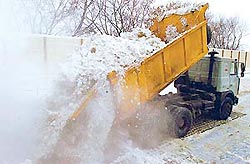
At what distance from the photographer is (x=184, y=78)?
10586mm

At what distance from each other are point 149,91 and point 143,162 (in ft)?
5.51

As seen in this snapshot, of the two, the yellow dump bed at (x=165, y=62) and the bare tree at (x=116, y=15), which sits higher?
the bare tree at (x=116, y=15)

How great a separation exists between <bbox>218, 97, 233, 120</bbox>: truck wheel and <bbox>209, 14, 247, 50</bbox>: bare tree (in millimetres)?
39790

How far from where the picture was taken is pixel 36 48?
37.4ft

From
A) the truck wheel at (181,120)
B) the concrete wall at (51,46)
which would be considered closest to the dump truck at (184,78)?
the truck wheel at (181,120)

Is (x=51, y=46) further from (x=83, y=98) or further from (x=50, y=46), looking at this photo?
(x=83, y=98)

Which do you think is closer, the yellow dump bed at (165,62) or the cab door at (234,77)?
the yellow dump bed at (165,62)

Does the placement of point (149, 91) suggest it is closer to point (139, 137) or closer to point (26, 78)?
point (139, 137)

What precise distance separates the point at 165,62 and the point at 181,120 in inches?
74.6

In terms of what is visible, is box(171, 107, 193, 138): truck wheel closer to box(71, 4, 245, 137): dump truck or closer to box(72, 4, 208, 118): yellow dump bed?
box(71, 4, 245, 137): dump truck

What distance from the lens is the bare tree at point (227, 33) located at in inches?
1964

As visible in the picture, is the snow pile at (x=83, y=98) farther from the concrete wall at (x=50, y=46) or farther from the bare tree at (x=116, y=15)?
the bare tree at (x=116, y=15)

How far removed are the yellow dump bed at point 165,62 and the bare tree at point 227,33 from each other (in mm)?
42258

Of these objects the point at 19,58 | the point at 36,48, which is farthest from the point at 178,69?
the point at 36,48
